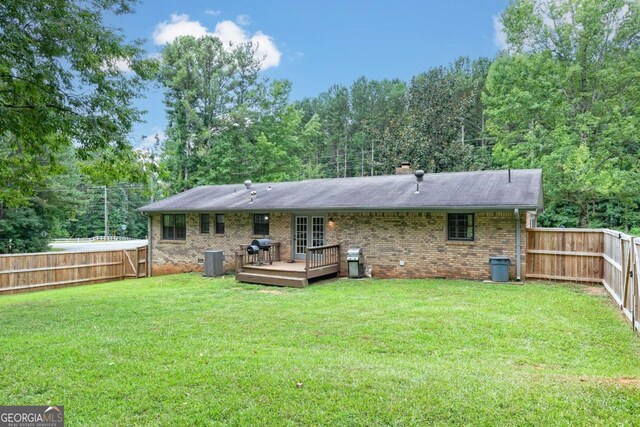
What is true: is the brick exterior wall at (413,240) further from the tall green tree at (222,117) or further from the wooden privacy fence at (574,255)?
the tall green tree at (222,117)

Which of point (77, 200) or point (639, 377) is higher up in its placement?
point (77, 200)

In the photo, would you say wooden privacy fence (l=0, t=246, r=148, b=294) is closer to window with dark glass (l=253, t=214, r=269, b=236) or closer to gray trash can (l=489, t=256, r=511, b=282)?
window with dark glass (l=253, t=214, r=269, b=236)

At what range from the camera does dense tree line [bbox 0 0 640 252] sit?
723cm

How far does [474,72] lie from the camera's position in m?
40.9

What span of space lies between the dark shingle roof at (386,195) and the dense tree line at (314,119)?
281 centimetres

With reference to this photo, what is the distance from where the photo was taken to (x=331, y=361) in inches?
202

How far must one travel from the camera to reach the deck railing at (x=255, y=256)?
554 inches

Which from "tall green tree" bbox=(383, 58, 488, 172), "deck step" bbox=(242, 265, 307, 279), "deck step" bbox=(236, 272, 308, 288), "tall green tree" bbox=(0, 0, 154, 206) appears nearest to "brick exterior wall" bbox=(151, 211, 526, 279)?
"deck step" bbox=(242, 265, 307, 279)

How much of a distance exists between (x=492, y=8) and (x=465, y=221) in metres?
27.2

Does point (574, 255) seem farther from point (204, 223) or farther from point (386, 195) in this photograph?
point (204, 223)

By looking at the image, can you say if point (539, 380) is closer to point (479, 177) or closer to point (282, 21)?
point (479, 177)

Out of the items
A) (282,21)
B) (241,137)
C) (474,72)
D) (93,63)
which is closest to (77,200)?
(241,137)

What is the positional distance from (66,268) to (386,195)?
1308cm

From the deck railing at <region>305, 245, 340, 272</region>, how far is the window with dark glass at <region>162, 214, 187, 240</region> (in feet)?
22.6
